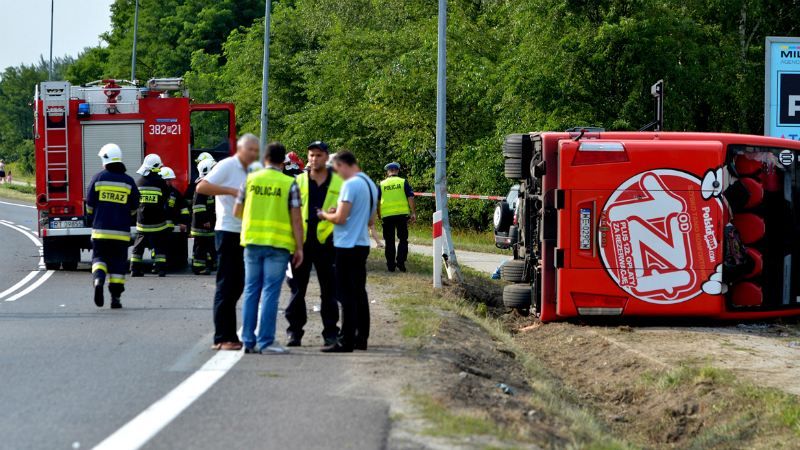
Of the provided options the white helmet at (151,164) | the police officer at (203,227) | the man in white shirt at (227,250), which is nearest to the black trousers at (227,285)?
the man in white shirt at (227,250)

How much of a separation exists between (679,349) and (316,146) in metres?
5.08

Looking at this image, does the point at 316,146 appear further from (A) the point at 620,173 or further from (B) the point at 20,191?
(B) the point at 20,191

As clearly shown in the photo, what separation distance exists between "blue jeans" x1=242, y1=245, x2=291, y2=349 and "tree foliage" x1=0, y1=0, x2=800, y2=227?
18454mm

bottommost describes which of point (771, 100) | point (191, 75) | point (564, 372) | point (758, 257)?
point (564, 372)

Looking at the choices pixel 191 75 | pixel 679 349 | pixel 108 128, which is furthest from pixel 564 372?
pixel 191 75

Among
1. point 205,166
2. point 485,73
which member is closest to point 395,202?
point 205,166

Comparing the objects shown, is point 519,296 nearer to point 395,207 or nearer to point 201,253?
point 395,207

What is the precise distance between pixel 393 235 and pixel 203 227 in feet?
10.2

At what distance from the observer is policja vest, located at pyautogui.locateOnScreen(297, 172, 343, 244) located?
1056 centimetres

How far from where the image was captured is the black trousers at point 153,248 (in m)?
18.7

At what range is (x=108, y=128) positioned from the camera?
67.3 ft

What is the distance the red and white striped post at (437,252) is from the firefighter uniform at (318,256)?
6770 mm

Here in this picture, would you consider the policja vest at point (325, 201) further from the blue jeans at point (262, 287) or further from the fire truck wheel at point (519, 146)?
the fire truck wheel at point (519, 146)

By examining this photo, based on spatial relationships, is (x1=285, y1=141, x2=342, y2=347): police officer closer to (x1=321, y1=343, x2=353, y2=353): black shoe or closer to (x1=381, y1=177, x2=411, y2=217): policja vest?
(x1=321, y1=343, x2=353, y2=353): black shoe
